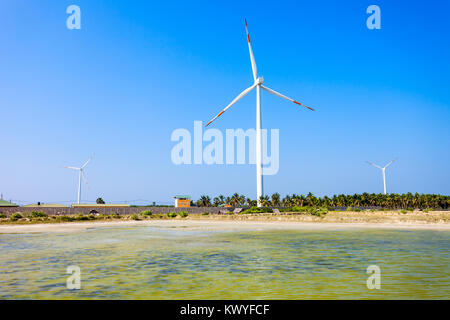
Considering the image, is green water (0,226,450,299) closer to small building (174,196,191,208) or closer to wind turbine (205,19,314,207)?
wind turbine (205,19,314,207)

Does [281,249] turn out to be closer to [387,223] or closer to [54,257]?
[54,257]

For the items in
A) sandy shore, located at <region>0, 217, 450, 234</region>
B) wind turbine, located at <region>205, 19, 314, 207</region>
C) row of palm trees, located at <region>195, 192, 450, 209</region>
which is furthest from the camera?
row of palm trees, located at <region>195, 192, 450, 209</region>

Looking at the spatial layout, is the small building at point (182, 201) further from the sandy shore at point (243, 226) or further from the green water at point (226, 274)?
the green water at point (226, 274)

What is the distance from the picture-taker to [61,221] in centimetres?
6725

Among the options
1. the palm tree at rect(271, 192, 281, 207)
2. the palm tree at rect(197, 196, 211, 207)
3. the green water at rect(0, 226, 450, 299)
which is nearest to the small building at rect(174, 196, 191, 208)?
the palm tree at rect(197, 196, 211, 207)

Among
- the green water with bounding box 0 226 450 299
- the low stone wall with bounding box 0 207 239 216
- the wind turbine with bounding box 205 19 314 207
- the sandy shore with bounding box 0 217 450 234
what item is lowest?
the sandy shore with bounding box 0 217 450 234

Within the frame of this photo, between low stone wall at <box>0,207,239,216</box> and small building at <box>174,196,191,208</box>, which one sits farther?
small building at <box>174,196,191,208</box>

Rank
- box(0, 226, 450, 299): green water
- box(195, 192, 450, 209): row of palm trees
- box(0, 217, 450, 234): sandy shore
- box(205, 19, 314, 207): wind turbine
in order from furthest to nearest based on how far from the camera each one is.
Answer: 1. box(195, 192, 450, 209): row of palm trees
2. box(205, 19, 314, 207): wind turbine
3. box(0, 217, 450, 234): sandy shore
4. box(0, 226, 450, 299): green water

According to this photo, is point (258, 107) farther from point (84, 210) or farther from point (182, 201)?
point (182, 201)

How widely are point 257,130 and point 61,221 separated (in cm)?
5145

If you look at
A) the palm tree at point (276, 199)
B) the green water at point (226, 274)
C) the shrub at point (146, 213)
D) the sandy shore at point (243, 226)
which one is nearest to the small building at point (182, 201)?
the palm tree at point (276, 199)

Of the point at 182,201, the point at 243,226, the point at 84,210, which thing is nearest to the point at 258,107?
the point at 243,226
